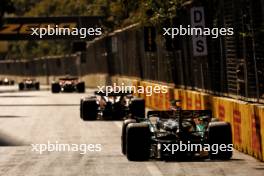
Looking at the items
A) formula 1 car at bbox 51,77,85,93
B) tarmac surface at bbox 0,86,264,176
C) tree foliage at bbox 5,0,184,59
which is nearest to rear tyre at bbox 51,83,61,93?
formula 1 car at bbox 51,77,85,93

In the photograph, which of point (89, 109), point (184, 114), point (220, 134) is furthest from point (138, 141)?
point (89, 109)

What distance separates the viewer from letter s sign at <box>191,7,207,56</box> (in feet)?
71.9

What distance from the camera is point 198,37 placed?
2194 cm

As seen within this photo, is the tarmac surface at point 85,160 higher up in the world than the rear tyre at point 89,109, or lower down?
lower down

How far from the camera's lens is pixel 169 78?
111ft

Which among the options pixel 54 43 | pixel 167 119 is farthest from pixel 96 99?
pixel 54 43

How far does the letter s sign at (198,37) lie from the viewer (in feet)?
71.9

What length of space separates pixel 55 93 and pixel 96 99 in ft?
108

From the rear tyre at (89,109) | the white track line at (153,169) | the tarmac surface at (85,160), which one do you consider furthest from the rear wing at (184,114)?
the rear tyre at (89,109)

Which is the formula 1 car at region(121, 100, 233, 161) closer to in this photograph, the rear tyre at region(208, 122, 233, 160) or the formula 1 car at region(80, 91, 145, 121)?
the rear tyre at region(208, 122, 233, 160)

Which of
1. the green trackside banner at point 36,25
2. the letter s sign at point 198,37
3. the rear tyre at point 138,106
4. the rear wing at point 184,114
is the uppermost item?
the green trackside banner at point 36,25

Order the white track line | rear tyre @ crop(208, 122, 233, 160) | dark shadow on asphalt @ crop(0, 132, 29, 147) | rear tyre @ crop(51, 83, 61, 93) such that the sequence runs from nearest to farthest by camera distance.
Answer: the white track line → rear tyre @ crop(208, 122, 233, 160) → dark shadow on asphalt @ crop(0, 132, 29, 147) → rear tyre @ crop(51, 83, 61, 93)

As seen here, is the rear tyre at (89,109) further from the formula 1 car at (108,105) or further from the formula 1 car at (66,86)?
the formula 1 car at (66,86)

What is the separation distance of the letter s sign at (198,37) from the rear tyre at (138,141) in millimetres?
6301
